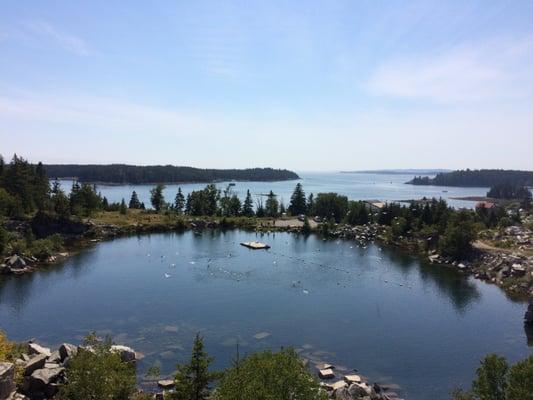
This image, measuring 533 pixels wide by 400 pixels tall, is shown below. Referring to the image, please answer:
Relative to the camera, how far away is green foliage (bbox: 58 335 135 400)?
2244cm

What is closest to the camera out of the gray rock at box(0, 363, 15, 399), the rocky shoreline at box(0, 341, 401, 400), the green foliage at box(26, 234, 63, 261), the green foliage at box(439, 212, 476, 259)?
the gray rock at box(0, 363, 15, 399)

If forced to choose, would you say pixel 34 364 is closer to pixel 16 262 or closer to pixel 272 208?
pixel 16 262

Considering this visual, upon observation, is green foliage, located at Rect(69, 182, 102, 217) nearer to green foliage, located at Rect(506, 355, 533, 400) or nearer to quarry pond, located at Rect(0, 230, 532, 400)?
quarry pond, located at Rect(0, 230, 532, 400)

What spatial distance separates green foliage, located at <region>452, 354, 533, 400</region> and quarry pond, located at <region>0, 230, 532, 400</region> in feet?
39.8

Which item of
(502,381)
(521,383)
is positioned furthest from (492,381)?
(521,383)

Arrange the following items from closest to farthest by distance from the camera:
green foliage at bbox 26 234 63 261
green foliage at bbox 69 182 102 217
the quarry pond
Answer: the quarry pond → green foliage at bbox 26 234 63 261 → green foliage at bbox 69 182 102 217

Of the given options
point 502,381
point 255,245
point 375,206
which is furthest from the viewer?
point 375,206

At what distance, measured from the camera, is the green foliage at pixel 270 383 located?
18812 mm

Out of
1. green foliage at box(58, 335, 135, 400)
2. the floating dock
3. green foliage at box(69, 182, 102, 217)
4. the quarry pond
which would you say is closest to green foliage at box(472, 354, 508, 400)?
the quarry pond

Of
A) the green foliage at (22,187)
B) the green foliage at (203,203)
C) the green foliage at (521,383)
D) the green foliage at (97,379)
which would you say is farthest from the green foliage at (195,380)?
the green foliage at (203,203)

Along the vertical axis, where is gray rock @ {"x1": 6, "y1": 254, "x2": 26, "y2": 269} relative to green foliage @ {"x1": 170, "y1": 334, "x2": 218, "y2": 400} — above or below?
below

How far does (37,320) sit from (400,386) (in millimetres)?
36035

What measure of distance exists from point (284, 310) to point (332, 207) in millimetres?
74369

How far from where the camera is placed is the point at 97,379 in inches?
888
